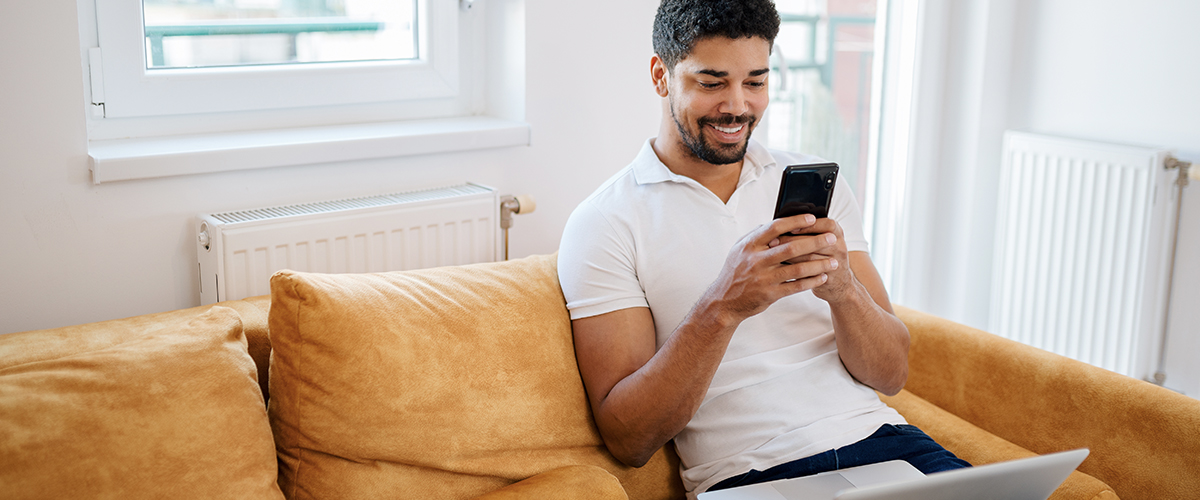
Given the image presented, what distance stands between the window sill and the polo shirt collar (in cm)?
44

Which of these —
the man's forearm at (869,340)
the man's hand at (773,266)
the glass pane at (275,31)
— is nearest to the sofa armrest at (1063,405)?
the man's forearm at (869,340)

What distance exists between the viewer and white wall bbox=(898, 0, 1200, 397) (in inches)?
87.3

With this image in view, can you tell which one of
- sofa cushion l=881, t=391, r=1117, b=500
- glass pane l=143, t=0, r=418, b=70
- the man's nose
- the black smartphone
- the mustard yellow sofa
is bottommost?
sofa cushion l=881, t=391, r=1117, b=500

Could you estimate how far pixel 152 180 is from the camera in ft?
4.90

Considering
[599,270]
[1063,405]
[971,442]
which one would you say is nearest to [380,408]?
[599,270]

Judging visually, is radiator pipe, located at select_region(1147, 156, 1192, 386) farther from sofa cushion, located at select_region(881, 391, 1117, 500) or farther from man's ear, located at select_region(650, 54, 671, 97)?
man's ear, located at select_region(650, 54, 671, 97)

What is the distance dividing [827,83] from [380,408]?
6.46 feet

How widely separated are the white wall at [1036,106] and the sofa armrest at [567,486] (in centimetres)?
172

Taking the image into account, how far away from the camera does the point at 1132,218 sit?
223cm

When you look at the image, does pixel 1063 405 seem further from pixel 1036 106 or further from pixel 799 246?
pixel 1036 106

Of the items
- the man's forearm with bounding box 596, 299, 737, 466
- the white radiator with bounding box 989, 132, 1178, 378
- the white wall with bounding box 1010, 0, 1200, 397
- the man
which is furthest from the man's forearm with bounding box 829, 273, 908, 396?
A: the white wall with bounding box 1010, 0, 1200, 397

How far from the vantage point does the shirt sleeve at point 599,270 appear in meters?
1.38

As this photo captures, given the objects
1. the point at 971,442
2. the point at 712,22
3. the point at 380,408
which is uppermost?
the point at 712,22

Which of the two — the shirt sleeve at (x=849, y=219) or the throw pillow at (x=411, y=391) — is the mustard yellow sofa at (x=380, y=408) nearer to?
the throw pillow at (x=411, y=391)
